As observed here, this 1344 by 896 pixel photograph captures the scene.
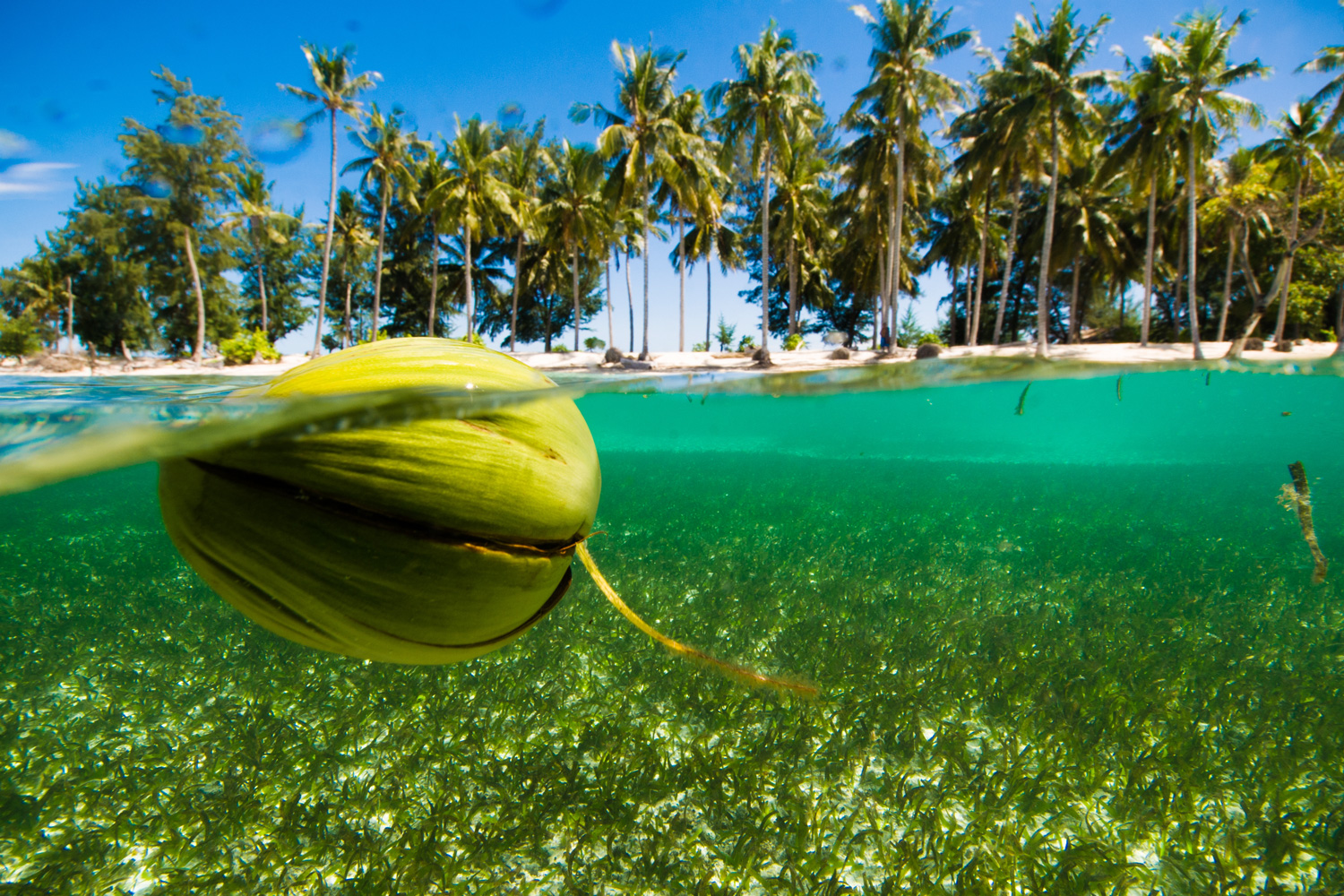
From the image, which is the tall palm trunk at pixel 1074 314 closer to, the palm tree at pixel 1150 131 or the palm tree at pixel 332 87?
the palm tree at pixel 1150 131

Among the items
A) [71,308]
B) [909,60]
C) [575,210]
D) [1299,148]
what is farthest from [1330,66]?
[71,308]

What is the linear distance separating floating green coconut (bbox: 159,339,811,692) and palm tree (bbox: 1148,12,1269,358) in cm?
3024

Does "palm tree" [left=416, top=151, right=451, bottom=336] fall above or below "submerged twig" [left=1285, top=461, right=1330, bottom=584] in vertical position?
above

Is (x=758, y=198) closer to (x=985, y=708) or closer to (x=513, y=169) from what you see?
(x=513, y=169)

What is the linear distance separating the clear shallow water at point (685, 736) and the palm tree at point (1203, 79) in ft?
85.7

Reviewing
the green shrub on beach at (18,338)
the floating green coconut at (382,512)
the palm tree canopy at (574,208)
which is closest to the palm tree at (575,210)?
the palm tree canopy at (574,208)

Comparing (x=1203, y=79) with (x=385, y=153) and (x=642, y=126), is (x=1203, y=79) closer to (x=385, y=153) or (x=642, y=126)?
(x=642, y=126)

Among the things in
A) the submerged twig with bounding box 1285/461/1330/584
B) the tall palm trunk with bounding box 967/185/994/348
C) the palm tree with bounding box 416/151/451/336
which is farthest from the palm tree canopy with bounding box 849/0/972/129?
the submerged twig with bounding box 1285/461/1330/584

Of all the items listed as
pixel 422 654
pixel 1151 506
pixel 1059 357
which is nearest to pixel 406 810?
pixel 422 654

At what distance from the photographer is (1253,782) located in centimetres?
271

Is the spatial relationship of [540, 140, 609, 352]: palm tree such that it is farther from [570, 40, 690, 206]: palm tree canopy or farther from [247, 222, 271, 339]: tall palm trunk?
[247, 222, 271, 339]: tall palm trunk

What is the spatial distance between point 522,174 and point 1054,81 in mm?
27228

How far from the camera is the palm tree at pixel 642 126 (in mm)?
28516

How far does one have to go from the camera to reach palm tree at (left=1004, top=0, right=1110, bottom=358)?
25.2m
